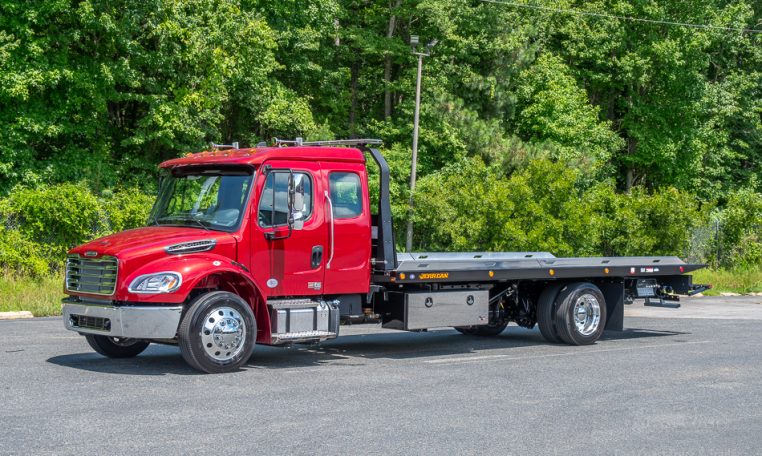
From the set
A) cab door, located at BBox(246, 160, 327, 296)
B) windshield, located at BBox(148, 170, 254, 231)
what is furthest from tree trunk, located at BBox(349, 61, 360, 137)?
cab door, located at BBox(246, 160, 327, 296)

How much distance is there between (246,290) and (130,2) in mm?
23283

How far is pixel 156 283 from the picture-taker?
10594mm

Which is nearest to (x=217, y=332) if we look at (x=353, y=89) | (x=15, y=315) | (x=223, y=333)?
(x=223, y=333)

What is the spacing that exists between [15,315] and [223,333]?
8971mm

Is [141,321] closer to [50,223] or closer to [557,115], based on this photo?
[50,223]

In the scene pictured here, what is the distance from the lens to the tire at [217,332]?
10656 mm

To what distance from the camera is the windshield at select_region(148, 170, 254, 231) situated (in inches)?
452

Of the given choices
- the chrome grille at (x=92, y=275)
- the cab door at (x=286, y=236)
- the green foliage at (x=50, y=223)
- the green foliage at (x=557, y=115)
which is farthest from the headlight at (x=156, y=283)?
the green foliage at (x=557, y=115)

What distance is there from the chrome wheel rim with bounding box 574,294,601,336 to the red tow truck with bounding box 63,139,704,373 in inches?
6.1

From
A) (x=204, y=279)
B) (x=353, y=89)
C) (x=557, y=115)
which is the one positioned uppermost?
(x=353, y=89)

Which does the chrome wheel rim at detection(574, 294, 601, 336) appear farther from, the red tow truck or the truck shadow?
the truck shadow

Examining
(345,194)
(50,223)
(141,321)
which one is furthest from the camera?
(50,223)

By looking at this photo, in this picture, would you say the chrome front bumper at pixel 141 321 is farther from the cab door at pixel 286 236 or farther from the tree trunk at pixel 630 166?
the tree trunk at pixel 630 166

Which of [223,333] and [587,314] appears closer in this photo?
[223,333]
